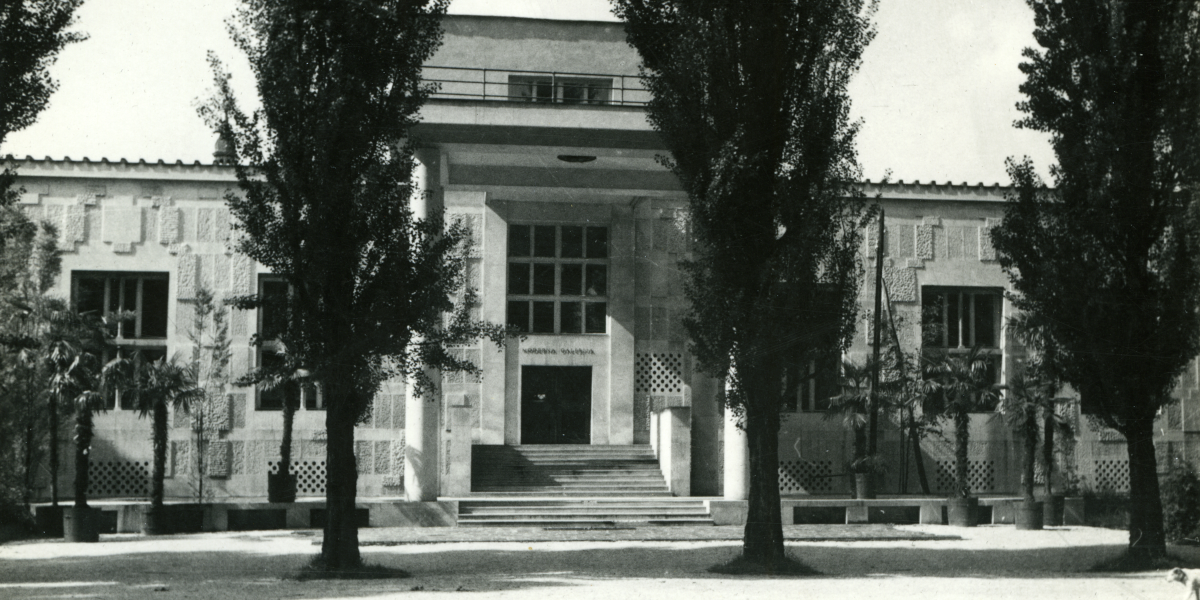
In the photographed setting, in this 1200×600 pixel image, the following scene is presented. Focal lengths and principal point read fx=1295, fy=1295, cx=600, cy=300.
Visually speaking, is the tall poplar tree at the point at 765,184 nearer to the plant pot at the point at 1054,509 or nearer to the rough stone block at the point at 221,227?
the plant pot at the point at 1054,509

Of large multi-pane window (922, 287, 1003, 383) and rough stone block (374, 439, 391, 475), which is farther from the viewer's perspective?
large multi-pane window (922, 287, 1003, 383)

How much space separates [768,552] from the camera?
52.6 feet

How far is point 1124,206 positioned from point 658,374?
13.4 metres

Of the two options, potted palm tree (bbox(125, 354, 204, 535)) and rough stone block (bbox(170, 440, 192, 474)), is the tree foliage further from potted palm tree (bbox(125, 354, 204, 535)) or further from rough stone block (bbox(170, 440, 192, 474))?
rough stone block (bbox(170, 440, 192, 474))

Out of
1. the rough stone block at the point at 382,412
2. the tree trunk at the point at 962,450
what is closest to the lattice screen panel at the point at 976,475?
the tree trunk at the point at 962,450

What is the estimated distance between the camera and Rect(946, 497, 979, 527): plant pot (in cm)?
2334

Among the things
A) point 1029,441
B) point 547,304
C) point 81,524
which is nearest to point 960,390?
point 1029,441

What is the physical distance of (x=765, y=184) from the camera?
1634 centimetres

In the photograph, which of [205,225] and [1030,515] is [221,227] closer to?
[205,225]

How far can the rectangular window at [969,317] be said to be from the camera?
28.4 m

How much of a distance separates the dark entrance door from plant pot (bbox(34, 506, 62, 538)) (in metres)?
9.49

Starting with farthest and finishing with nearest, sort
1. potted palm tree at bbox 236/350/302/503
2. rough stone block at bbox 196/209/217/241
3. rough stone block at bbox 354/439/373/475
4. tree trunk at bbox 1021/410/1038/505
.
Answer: rough stone block at bbox 354/439/373/475 → rough stone block at bbox 196/209/217/241 → tree trunk at bbox 1021/410/1038/505 → potted palm tree at bbox 236/350/302/503

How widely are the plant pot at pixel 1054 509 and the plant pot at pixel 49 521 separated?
17.4m

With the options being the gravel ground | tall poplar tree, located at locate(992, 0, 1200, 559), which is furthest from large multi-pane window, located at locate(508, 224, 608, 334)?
tall poplar tree, located at locate(992, 0, 1200, 559)
